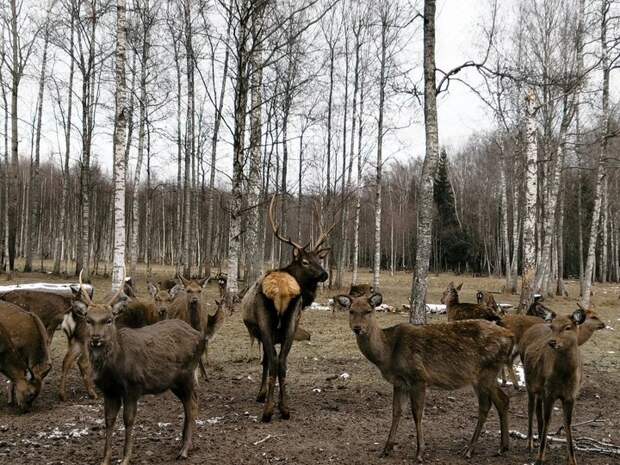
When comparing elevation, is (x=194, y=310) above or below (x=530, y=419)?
above

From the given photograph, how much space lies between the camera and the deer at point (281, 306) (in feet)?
22.9

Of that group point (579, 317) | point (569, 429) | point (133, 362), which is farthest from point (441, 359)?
point (133, 362)

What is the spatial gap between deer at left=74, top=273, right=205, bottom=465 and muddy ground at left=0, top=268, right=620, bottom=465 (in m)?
0.44

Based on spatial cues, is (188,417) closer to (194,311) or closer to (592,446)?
(194,311)

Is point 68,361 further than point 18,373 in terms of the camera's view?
Yes

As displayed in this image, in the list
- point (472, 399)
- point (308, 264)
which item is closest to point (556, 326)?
point (472, 399)

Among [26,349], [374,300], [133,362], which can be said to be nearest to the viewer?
[133,362]

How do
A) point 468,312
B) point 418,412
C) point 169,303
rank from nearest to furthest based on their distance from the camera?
1. point 418,412
2. point 169,303
3. point 468,312

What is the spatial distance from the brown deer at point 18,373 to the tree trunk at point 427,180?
581 cm

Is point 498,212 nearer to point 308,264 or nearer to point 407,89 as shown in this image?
point 407,89

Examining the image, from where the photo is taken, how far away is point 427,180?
30.5 ft

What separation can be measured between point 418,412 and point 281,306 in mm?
2298

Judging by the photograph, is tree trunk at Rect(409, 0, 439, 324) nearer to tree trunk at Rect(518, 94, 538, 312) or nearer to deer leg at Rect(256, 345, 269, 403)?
deer leg at Rect(256, 345, 269, 403)

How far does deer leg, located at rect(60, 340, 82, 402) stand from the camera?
291 inches
